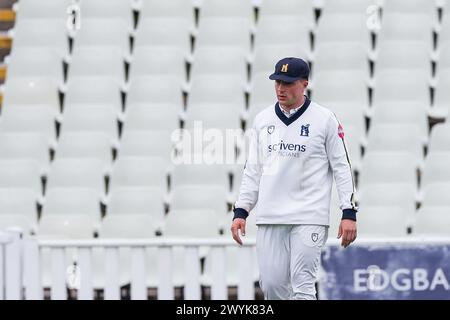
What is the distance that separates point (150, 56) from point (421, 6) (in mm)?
2230

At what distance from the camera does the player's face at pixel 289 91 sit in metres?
5.16

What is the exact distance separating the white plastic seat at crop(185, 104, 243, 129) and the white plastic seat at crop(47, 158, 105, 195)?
2.48ft

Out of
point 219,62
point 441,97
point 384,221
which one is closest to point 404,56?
point 441,97

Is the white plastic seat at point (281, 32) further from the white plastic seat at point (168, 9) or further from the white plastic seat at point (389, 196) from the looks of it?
the white plastic seat at point (389, 196)

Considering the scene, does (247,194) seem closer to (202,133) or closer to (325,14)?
(202,133)

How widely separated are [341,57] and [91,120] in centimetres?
201

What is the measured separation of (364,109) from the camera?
369 inches

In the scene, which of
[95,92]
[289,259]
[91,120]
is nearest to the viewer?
[289,259]

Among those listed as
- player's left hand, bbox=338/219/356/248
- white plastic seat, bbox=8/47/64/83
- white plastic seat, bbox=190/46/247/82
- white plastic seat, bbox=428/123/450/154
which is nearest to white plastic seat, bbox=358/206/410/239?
white plastic seat, bbox=428/123/450/154

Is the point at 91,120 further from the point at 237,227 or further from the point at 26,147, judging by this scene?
the point at 237,227

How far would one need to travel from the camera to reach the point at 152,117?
9.53 m

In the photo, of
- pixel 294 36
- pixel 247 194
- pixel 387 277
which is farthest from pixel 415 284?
pixel 294 36

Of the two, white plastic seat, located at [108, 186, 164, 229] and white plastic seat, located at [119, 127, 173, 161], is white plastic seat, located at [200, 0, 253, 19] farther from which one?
white plastic seat, located at [108, 186, 164, 229]
